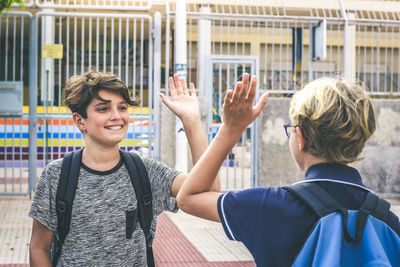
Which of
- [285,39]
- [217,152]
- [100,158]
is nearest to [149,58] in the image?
[285,39]

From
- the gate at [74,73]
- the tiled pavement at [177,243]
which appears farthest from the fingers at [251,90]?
the gate at [74,73]

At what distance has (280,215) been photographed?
1.67 meters

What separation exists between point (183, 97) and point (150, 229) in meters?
0.58

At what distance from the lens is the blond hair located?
1.71 metres

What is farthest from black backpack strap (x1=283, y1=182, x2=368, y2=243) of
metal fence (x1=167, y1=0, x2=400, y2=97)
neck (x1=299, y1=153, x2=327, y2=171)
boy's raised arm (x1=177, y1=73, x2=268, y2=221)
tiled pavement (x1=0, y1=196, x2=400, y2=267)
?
metal fence (x1=167, y1=0, x2=400, y2=97)

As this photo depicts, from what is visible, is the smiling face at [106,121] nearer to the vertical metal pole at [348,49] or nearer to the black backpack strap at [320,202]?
the black backpack strap at [320,202]

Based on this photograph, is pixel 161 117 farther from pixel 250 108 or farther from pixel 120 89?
pixel 250 108

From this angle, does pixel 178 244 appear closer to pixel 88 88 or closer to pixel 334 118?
pixel 88 88

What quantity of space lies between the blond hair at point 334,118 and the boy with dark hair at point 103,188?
1.76 ft

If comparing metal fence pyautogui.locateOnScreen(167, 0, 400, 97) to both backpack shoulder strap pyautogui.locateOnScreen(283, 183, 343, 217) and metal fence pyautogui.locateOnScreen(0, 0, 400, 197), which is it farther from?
backpack shoulder strap pyautogui.locateOnScreen(283, 183, 343, 217)

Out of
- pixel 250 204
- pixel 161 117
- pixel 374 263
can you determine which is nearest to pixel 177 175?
pixel 250 204

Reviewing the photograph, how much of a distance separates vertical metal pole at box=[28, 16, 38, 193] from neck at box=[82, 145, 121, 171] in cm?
625

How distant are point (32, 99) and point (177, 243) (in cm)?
352

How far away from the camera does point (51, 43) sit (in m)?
8.30
